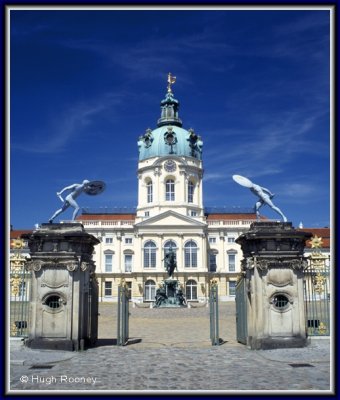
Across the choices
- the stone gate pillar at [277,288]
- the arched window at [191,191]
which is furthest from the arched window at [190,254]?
the stone gate pillar at [277,288]

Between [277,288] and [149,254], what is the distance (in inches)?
2007

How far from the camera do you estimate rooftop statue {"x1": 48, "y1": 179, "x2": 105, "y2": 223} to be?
16.0 meters

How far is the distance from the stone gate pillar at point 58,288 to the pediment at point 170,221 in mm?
50348

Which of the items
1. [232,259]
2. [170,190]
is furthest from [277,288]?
[170,190]

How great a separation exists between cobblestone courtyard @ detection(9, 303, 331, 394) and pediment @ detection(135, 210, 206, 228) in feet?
160

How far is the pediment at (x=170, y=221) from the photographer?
65.9 metres

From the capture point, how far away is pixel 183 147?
229 ft

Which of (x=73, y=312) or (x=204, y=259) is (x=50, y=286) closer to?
(x=73, y=312)

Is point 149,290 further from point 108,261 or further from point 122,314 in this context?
point 122,314

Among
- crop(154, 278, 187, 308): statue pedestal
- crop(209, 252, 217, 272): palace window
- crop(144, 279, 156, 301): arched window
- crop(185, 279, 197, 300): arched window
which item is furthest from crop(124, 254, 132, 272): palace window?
crop(154, 278, 187, 308): statue pedestal

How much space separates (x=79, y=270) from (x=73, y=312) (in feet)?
3.87

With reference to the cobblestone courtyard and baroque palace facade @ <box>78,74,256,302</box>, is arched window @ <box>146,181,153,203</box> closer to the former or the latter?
baroque palace facade @ <box>78,74,256,302</box>

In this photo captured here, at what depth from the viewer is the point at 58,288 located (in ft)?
49.8
